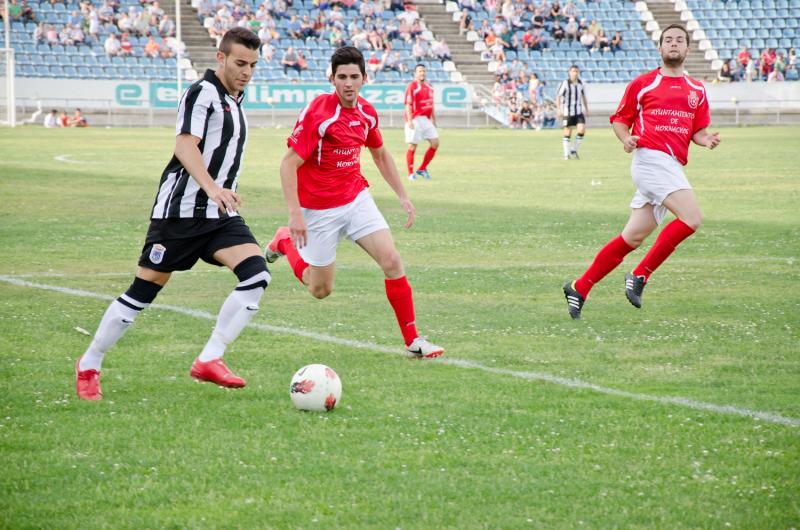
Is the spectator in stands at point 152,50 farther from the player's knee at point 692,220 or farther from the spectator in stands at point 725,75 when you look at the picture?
the player's knee at point 692,220

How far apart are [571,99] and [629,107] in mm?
20430

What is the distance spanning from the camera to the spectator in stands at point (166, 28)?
45312 mm

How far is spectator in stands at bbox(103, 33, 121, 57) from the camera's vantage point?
1713 inches

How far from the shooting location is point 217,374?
21.0 ft

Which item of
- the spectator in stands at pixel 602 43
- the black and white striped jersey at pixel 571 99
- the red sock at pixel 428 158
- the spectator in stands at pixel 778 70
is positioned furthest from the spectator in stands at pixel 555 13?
the red sock at pixel 428 158

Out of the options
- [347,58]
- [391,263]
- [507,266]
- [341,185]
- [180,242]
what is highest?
[347,58]

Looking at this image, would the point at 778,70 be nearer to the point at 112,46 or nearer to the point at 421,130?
the point at 112,46

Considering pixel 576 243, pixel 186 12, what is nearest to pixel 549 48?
pixel 186 12

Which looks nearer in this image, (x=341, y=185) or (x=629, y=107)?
(x=341, y=185)

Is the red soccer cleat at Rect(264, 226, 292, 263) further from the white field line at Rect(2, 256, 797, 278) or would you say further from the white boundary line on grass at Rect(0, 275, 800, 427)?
the white field line at Rect(2, 256, 797, 278)

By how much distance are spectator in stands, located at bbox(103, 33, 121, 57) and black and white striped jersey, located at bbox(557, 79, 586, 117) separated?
20.3 meters

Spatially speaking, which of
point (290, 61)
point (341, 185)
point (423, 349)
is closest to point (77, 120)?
point (290, 61)

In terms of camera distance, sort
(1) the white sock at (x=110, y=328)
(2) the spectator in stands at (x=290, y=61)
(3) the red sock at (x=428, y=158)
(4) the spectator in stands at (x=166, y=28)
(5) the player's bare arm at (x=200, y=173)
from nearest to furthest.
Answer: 1. (5) the player's bare arm at (x=200, y=173)
2. (1) the white sock at (x=110, y=328)
3. (3) the red sock at (x=428, y=158)
4. (4) the spectator in stands at (x=166, y=28)
5. (2) the spectator in stands at (x=290, y=61)

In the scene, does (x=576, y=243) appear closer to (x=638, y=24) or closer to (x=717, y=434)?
(x=717, y=434)
